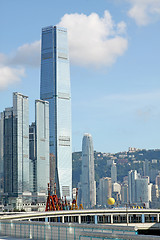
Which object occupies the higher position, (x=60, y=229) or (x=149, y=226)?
(x=60, y=229)

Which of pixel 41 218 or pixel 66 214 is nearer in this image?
pixel 41 218

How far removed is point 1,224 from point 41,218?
11727cm

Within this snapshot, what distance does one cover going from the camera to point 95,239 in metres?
45.9

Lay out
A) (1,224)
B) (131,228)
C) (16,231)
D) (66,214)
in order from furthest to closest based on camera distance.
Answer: (66,214) < (1,224) < (16,231) < (131,228)

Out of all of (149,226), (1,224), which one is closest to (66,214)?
(149,226)

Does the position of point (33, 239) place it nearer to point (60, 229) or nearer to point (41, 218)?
point (60, 229)

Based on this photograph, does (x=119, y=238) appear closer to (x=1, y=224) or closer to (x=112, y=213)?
(x=1, y=224)

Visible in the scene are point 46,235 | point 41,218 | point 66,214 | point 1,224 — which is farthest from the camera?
point 66,214

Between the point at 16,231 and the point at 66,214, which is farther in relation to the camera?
the point at 66,214

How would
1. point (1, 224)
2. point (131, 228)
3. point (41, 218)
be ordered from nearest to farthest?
point (131, 228), point (1, 224), point (41, 218)

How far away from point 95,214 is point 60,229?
5823 inches

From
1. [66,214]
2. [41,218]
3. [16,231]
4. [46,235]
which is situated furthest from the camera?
[66,214]

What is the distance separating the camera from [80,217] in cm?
19688

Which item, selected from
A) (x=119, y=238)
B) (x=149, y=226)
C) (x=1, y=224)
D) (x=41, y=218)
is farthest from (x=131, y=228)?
(x=149, y=226)
